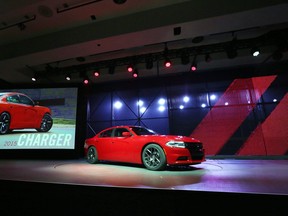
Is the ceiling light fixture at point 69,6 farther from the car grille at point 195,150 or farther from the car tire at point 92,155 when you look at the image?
the car grille at point 195,150

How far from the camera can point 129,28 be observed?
4.61 metres

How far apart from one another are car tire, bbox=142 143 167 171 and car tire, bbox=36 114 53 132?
192 inches

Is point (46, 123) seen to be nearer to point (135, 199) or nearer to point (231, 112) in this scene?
point (135, 199)

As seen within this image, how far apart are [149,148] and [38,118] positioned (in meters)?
5.04

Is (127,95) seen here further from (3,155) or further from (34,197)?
(34,197)

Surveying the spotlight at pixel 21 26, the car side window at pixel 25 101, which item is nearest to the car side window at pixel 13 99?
the car side window at pixel 25 101

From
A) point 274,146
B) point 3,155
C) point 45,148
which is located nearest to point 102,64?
point 45,148

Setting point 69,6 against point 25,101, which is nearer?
point 69,6

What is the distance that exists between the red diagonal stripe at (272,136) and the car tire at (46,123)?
26.9 feet

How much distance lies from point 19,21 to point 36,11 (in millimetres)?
728

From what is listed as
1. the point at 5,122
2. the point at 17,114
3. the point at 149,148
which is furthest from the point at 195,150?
the point at 5,122

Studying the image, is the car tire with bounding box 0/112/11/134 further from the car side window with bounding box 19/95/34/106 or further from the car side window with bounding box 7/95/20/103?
the car side window with bounding box 19/95/34/106

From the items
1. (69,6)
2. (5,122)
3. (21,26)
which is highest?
(69,6)

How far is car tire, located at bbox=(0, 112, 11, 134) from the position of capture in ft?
20.1
